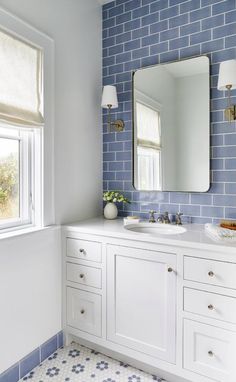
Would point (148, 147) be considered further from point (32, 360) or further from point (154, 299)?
point (32, 360)

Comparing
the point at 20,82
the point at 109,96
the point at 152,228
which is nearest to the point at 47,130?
the point at 20,82

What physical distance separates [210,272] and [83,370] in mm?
1066

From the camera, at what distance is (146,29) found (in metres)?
2.30

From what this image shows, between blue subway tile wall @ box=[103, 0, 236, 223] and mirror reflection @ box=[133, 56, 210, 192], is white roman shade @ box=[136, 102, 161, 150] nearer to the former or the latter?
mirror reflection @ box=[133, 56, 210, 192]

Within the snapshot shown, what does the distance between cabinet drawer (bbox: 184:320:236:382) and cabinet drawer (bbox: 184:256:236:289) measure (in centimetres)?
25

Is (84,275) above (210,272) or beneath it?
beneath

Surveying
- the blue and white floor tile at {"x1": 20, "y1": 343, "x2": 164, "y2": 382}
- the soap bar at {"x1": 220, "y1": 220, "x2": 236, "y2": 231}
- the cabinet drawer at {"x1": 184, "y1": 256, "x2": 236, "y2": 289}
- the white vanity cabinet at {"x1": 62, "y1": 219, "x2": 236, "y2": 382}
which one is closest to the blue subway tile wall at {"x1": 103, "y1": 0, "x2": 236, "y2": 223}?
the soap bar at {"x1": 220, "y1": 220, "x2": 236, "y2": 231}

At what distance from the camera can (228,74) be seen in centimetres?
181

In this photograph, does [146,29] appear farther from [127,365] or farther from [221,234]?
[127,365]

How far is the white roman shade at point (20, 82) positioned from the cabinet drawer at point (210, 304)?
4.65ft

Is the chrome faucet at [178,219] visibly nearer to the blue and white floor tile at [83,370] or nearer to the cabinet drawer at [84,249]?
the cabinet drawer at [84,249]

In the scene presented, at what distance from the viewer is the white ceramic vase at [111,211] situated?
2.39 metres

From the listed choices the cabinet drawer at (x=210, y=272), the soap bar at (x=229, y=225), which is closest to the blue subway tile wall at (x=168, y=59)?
the soap bar at (x=229, y=225)

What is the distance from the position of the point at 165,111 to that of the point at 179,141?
0.26 meters
